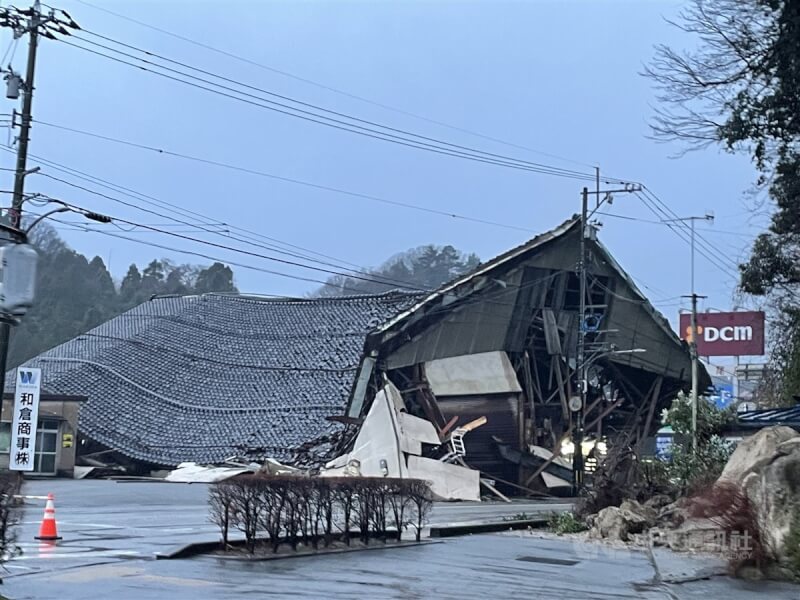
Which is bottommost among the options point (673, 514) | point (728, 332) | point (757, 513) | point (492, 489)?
point (492, 489)

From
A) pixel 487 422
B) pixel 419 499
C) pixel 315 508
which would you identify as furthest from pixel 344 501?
pixel 487 422

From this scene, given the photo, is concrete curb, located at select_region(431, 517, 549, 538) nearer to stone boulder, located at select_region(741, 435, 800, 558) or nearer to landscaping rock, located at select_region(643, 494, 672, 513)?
landscaping rock, located at select_region(643, 494, 672, 513)

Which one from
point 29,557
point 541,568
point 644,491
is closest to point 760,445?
point 541,568

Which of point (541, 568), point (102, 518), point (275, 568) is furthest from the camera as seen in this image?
point (102, 518)

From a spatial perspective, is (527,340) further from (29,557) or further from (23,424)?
(29,557)

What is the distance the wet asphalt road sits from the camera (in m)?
11.5

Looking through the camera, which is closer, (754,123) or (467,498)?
(754,123)

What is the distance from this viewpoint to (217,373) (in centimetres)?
5256

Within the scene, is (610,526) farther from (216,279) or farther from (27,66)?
(216,279)

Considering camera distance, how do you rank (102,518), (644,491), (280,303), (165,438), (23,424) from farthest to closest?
1. (280,303)
2. (165,438)
3. (23,424)
4. (644,491)
5. (102,518)

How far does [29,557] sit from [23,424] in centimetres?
2191

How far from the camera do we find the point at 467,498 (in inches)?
1660

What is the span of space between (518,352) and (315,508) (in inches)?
1356

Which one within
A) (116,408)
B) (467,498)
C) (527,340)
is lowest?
(467,498)
